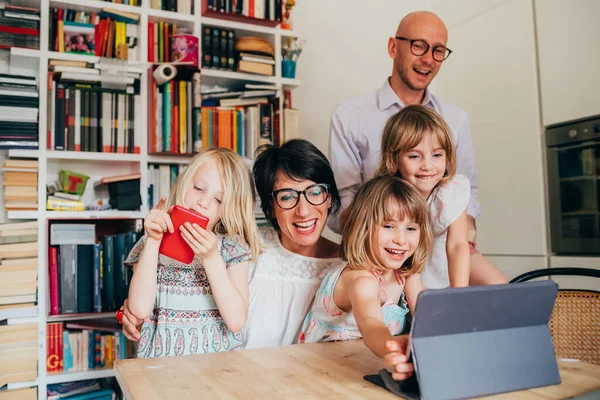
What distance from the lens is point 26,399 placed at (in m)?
2.61

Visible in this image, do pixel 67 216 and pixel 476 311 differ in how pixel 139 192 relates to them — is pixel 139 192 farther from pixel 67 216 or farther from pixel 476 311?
pixel 476 311

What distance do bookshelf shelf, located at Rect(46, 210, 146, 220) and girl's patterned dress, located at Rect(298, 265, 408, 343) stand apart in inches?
63.0

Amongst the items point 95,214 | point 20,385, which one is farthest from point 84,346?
point 95,214

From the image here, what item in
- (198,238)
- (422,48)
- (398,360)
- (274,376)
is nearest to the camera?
(398,360)

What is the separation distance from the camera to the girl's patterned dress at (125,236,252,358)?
5.07 feet

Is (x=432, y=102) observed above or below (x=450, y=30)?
below

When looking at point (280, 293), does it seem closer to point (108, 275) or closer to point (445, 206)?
point (445, 206)

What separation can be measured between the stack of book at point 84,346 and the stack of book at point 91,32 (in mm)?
1441

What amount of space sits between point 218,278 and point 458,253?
74 centimetres

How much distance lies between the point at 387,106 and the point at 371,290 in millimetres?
1174

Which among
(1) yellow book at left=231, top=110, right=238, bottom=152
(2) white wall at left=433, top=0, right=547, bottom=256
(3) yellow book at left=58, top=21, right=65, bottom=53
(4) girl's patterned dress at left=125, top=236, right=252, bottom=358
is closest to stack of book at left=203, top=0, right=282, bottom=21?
(1) yellow book at left=231, top=110, right=238, bottom=152

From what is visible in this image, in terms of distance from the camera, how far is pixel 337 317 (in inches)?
57.5

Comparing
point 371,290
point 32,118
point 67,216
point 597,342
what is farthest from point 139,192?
point 597,342

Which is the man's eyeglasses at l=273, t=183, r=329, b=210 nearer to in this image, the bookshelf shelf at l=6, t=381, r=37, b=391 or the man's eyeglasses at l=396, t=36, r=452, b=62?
the man's eyeglasses at l=396, t=36, r=452, b=62
